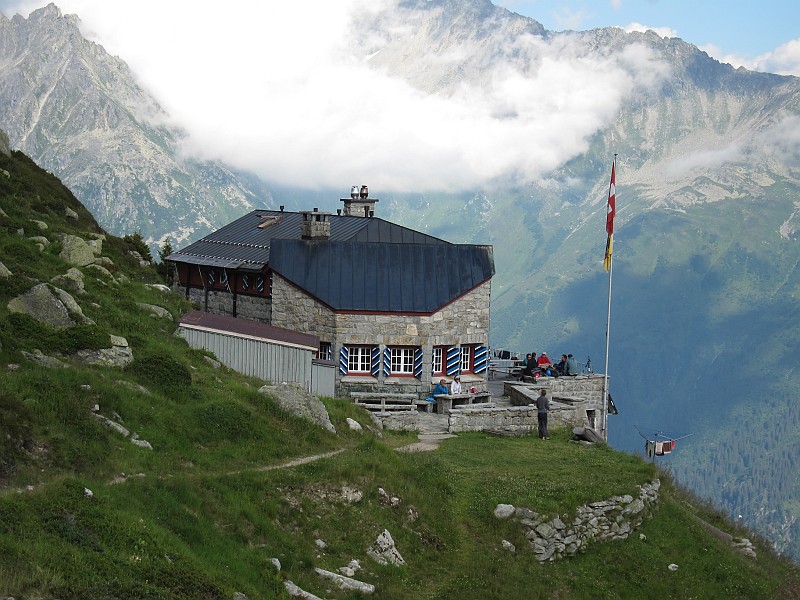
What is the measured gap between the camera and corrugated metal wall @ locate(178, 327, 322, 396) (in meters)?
36.2

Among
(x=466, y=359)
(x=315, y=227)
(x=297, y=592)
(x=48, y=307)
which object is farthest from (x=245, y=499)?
(x=315, y=227)

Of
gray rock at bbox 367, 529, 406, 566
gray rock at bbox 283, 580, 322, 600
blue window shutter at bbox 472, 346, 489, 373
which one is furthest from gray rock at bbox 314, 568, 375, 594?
blue window shutter at bbox 472, 346, 489, 373

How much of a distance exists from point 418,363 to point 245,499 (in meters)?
21.1

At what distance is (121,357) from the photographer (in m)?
27.7

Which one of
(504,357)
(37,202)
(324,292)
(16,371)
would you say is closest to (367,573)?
(16,371)

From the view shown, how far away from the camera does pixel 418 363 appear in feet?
139

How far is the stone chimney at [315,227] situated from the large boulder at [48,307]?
17.2 m

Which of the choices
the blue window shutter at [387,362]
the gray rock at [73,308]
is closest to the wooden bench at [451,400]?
the blue window shutter at [387,362]

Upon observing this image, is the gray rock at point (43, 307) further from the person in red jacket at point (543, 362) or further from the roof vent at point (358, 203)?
the roof vent at point (358, 203)

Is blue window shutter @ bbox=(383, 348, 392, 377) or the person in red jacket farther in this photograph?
the person in red jacket

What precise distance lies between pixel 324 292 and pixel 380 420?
809 cm

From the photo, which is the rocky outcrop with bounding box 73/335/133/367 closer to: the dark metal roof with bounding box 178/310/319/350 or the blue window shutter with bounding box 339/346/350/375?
the dark metal roof with bounding box 178/310/319/350

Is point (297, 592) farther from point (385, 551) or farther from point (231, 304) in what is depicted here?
point (231, 304)

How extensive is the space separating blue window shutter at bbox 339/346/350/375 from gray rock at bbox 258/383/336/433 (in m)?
12.4
